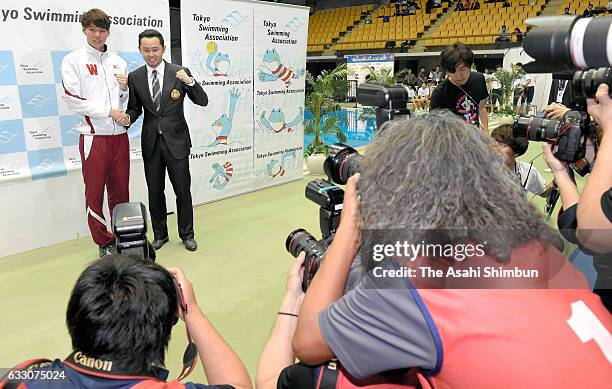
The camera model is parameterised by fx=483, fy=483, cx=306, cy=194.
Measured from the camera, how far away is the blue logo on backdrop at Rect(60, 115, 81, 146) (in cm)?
323

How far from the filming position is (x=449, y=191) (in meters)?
0.84

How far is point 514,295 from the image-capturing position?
78 cm

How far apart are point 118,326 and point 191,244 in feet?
8.15

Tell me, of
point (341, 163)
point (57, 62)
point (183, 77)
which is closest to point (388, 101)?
point (341, 163)

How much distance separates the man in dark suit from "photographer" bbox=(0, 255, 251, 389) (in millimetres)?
2342

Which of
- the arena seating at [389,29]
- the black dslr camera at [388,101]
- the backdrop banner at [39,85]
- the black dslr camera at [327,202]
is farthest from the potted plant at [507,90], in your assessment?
the black dslr camera at [327,202]

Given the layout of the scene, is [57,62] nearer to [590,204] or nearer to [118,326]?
[118,326]

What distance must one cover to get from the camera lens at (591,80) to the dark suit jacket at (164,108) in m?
2.43

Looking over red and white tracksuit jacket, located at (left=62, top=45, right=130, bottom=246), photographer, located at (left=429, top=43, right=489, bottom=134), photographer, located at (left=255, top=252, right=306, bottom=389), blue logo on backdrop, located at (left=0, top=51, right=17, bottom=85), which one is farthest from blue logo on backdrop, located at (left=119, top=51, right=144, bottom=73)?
photographer, located at (left=255, top=252, right=306, bottom=389)

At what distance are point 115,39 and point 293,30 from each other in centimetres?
192

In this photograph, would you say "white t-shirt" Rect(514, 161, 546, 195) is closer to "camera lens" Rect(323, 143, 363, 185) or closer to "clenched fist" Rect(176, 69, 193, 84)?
"camera lens" Rect(323, 143, 363, 185)

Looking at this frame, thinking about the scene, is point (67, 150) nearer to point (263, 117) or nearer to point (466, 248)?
point (263, 117)

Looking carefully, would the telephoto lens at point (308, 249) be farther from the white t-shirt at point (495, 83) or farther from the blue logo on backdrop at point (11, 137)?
the white t-shirt at point (495, 83)

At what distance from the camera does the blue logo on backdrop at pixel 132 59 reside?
3.45 m
